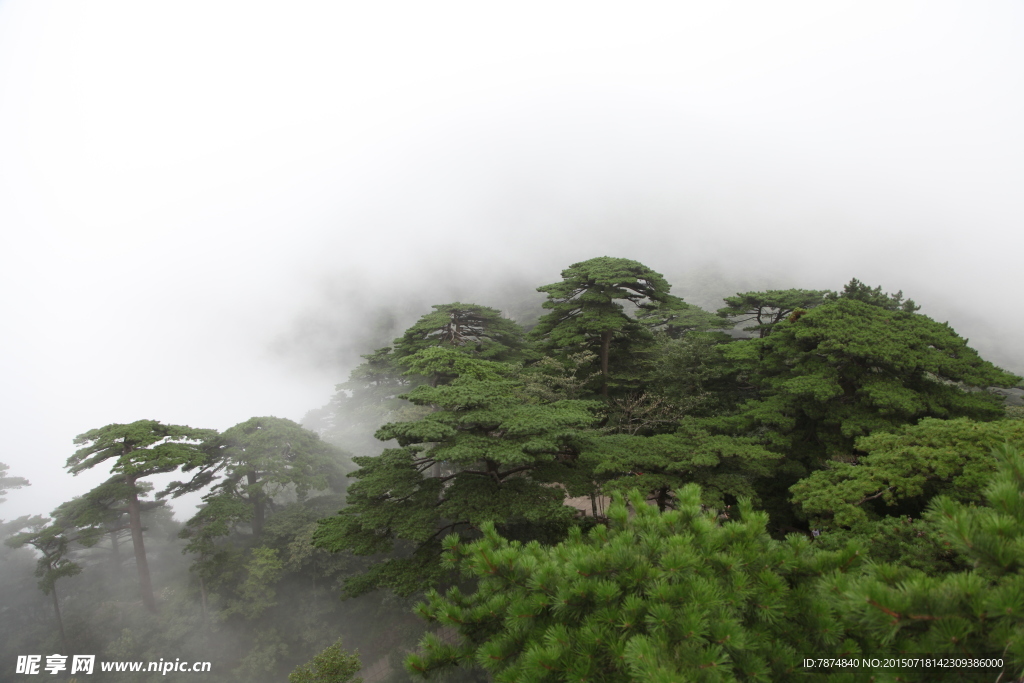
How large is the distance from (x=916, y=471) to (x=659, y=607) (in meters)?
7.01

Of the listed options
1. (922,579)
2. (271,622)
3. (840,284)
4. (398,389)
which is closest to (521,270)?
(840,284)

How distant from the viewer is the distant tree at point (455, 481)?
8.41 meters

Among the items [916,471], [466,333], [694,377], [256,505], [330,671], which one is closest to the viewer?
[916,471]

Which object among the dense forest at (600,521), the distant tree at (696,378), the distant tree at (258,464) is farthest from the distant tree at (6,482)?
the distant tree at (696,378)

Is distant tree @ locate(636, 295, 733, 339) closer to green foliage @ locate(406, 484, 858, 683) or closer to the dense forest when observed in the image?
the dense forest

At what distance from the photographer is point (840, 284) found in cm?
4803

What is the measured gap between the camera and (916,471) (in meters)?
7.03

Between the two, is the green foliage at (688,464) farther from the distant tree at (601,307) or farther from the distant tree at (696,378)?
the distant tree at (601,307)

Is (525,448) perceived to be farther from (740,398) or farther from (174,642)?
(174,642)

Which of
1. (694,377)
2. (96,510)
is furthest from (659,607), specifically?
(96,510)

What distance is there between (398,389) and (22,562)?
69.9 feet

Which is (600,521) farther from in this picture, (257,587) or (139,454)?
(139,454)

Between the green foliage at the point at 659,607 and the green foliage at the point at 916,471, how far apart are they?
12.8 feet

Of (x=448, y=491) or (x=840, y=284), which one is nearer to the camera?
(x=448, y=491)
